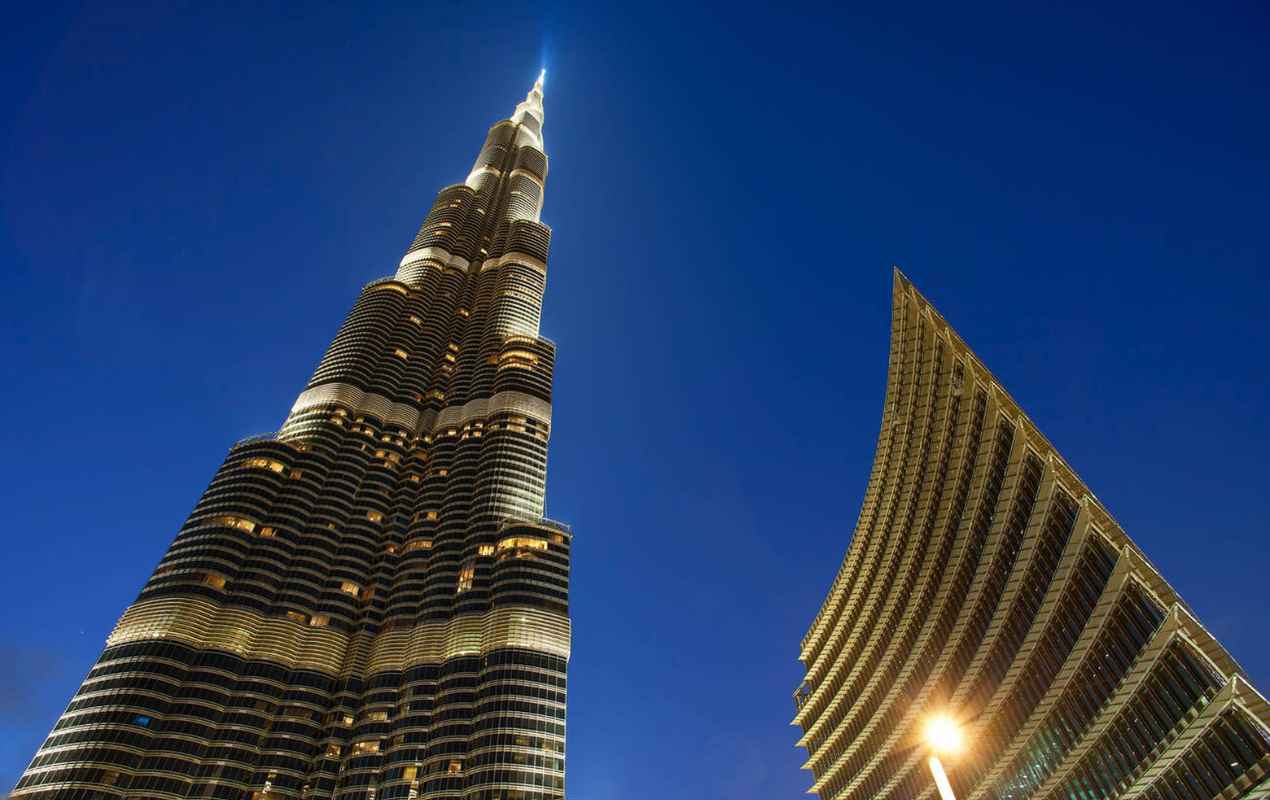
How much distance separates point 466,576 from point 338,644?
82.8 feet

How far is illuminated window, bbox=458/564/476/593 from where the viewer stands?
5600 inches

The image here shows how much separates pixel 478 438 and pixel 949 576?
115983 mm

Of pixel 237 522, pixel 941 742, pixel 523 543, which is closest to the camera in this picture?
pixel 941 742

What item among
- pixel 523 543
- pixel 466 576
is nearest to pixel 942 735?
pixel 523 543

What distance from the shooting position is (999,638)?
85.3 meters

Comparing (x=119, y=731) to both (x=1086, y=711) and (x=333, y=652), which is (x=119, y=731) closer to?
(x=333, y=652)

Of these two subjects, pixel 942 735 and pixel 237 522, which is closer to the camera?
pixel 942 735

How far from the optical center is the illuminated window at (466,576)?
142m

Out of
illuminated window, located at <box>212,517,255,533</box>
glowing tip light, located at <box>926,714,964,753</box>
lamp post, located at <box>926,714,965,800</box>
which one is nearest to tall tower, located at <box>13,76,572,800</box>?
illuminated window, located at <box>212,517,255,533</box>

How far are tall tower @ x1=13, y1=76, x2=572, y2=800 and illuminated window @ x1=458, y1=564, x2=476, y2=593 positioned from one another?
0.37 meters

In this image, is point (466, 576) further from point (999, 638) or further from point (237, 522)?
point (999, 638)

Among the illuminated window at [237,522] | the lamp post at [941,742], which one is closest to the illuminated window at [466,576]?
the illuminated window at [237,522]

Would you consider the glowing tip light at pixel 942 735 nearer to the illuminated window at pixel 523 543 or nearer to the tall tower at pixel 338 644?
the tall tower at pixel 338 644

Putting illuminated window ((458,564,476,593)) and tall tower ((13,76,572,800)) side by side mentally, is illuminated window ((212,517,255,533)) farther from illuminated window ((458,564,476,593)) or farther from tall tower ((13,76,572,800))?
illuminated window ((458,564,476,593))
